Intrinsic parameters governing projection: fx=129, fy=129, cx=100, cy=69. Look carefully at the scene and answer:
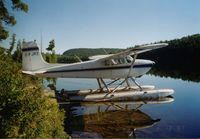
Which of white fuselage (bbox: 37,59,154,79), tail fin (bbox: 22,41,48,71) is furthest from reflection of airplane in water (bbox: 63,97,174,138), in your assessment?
tail fin (bbox: 22,41,48,71)

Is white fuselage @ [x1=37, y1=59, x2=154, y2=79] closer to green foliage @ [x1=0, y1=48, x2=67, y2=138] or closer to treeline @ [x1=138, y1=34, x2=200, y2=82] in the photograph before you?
green foliage @ [x1=0, y1=48, x2=67, y2=138]

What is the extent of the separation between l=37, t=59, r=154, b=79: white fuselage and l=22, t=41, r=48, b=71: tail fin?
3.35ft

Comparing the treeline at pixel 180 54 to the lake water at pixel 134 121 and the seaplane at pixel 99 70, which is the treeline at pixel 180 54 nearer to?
the seaplane at pixel 99 70

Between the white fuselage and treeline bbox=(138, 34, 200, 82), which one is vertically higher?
treeline bbox=(138, 34, 200, 82)

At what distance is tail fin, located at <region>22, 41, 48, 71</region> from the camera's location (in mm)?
7777

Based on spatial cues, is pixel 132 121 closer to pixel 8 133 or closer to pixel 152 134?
pixel 152 134

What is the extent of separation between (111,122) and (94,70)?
3.32 m

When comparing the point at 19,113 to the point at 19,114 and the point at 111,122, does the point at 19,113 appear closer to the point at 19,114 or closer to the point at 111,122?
the point at 19,114

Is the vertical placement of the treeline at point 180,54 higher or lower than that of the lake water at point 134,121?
higher

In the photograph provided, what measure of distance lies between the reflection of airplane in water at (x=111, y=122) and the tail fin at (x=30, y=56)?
4.28m

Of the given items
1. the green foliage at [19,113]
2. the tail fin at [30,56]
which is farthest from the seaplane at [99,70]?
the green foliage at [19,113]

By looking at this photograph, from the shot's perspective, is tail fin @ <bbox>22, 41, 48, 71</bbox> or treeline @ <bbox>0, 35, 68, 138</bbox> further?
tail fin @ <bbox>22, 41, 48, 71</bbox>

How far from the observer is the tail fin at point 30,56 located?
778 centimetres

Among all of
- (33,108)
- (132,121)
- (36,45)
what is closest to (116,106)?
(132,121)
